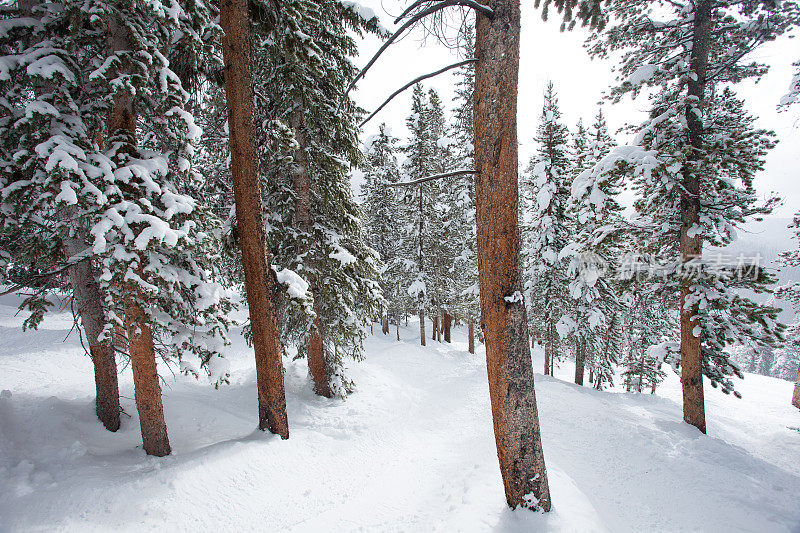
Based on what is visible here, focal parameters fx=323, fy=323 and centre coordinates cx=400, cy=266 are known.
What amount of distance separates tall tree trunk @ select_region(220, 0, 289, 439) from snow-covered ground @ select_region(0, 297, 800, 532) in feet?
→ 2.87

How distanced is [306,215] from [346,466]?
6.22 meters

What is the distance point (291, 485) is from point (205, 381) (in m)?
5.80

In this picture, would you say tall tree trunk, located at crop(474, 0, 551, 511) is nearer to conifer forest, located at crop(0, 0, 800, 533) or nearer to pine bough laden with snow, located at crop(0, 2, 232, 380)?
conifer forest, located at crop(0, 0, 800, 533)

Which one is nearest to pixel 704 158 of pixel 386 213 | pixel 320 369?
pixel 320 369

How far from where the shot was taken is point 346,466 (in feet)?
20.9

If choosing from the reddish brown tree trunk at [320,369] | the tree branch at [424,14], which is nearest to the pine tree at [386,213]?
the reddish brown tree trunk at [320,369]

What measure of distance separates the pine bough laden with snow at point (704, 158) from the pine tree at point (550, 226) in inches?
255

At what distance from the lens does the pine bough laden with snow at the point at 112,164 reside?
452 centimetres

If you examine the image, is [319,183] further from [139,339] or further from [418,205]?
[418,205]

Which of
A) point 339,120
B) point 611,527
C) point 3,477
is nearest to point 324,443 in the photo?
point 3,477

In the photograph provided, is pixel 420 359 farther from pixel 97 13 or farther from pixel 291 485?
pixel 97 13

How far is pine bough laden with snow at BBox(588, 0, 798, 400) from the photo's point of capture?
7.78 metres

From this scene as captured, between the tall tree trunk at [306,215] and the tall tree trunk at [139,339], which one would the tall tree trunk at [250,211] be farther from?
the tall tree trunk at [306,215]

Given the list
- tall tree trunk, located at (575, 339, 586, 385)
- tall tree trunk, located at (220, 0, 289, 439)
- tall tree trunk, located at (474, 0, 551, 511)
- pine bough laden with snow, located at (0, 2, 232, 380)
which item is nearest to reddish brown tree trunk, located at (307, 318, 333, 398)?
tall tree trunk, located at (220, 0, 289, 439)
